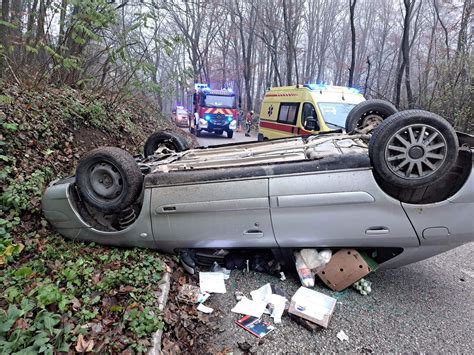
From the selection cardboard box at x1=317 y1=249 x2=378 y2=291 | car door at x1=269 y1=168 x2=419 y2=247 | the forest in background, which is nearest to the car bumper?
car door at x1=269 y1=168 x2=419 y2=247

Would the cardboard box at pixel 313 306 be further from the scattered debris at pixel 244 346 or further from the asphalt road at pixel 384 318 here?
the scattered debris at pixel 244 346

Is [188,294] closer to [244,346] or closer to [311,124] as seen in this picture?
[244,346]

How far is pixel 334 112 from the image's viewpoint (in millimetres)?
7562

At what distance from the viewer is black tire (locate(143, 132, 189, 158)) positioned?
4613 millimetres

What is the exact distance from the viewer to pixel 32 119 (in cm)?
493

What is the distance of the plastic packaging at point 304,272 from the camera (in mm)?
3055

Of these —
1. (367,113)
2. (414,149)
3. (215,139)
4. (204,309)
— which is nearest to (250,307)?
(204,309)

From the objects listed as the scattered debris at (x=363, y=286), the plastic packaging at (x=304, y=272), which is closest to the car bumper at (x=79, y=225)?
the plastic packaging at (x=304, y=272)

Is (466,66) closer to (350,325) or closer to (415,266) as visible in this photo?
(415,266)

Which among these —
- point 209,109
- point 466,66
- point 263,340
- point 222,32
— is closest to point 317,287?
point 263,340

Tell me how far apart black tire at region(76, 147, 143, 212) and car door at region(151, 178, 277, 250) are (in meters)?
0.25

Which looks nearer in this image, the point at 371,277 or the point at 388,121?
the point at 388,121

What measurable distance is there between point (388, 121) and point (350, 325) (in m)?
1.69

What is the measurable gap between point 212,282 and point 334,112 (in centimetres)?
565
